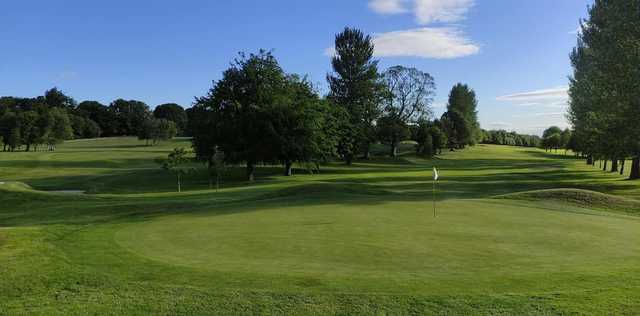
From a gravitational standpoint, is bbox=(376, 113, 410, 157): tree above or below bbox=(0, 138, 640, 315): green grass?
above

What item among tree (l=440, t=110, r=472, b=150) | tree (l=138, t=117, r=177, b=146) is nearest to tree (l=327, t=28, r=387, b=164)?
tree (l=440, t=110, r=472, b=150)

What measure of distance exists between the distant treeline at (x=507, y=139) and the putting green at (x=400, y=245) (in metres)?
129

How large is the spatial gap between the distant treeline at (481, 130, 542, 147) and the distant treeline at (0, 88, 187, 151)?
94.8 m

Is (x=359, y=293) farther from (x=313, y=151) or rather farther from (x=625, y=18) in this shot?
(x=313, y=151)

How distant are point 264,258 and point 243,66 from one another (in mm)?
39520

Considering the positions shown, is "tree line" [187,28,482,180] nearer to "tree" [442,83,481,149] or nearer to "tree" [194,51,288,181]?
"tree" [194,51,288,181]

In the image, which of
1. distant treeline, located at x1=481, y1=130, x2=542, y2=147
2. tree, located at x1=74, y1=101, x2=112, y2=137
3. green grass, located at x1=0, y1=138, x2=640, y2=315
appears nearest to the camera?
green grass, located at x1=0, y1=138, x2=640, y2=315

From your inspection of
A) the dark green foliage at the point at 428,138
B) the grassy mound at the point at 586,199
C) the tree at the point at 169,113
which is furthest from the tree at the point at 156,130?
the grassy mound at the point at 586,199

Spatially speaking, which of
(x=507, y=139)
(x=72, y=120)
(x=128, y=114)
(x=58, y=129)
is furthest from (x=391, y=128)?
(x=128, y=114)

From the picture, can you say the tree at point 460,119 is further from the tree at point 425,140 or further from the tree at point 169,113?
the tree at point 169,113

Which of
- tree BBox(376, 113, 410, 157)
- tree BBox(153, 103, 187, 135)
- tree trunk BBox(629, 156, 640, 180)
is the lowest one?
tree trunk BBox(629, 156, 640, 180)

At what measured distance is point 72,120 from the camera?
13538 cm

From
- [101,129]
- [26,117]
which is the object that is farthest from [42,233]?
[101,129]

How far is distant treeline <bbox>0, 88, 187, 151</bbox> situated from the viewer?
90.0 meters
